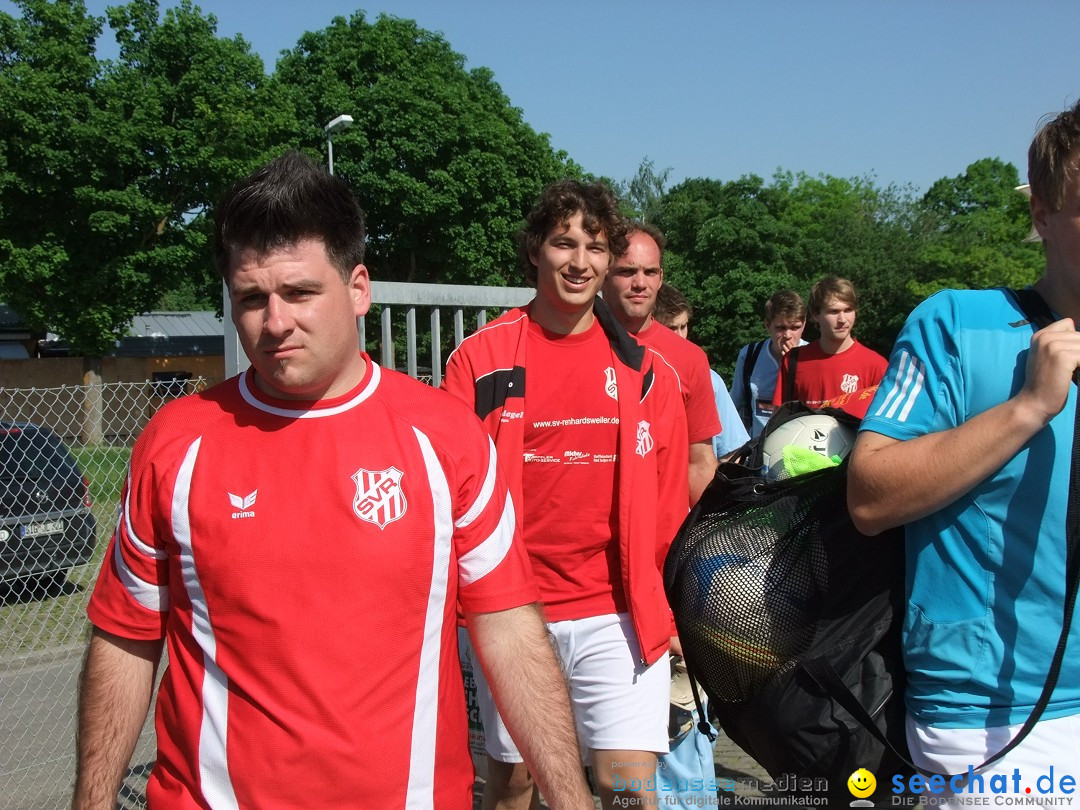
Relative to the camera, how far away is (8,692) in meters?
7.27

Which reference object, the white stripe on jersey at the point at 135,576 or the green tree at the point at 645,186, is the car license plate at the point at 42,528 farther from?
the green tree at the point at 645,186

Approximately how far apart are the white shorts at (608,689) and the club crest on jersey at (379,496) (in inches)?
69.1

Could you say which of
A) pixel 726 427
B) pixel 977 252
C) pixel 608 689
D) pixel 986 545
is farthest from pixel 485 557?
pixel 977 252

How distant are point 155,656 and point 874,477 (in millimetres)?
1634

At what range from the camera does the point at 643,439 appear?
12.8 ft

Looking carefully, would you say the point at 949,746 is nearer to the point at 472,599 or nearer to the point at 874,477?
the point at 874,477

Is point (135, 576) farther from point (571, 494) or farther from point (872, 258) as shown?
point (872, 258)

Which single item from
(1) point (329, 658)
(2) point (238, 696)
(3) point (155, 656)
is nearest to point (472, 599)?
(1) point (329, 658)

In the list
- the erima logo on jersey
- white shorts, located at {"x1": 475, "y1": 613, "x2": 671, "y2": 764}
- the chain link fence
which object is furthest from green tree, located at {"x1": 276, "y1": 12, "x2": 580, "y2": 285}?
the erima logo on jersey

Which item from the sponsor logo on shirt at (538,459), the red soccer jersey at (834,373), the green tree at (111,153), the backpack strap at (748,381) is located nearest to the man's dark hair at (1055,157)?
the sponsor logo on shirt at (538,459)

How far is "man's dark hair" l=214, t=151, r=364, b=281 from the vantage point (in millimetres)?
2189

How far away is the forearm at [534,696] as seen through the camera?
2.20m

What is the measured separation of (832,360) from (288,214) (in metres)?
5.58

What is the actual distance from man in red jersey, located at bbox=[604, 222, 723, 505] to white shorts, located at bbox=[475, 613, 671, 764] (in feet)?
3.27
